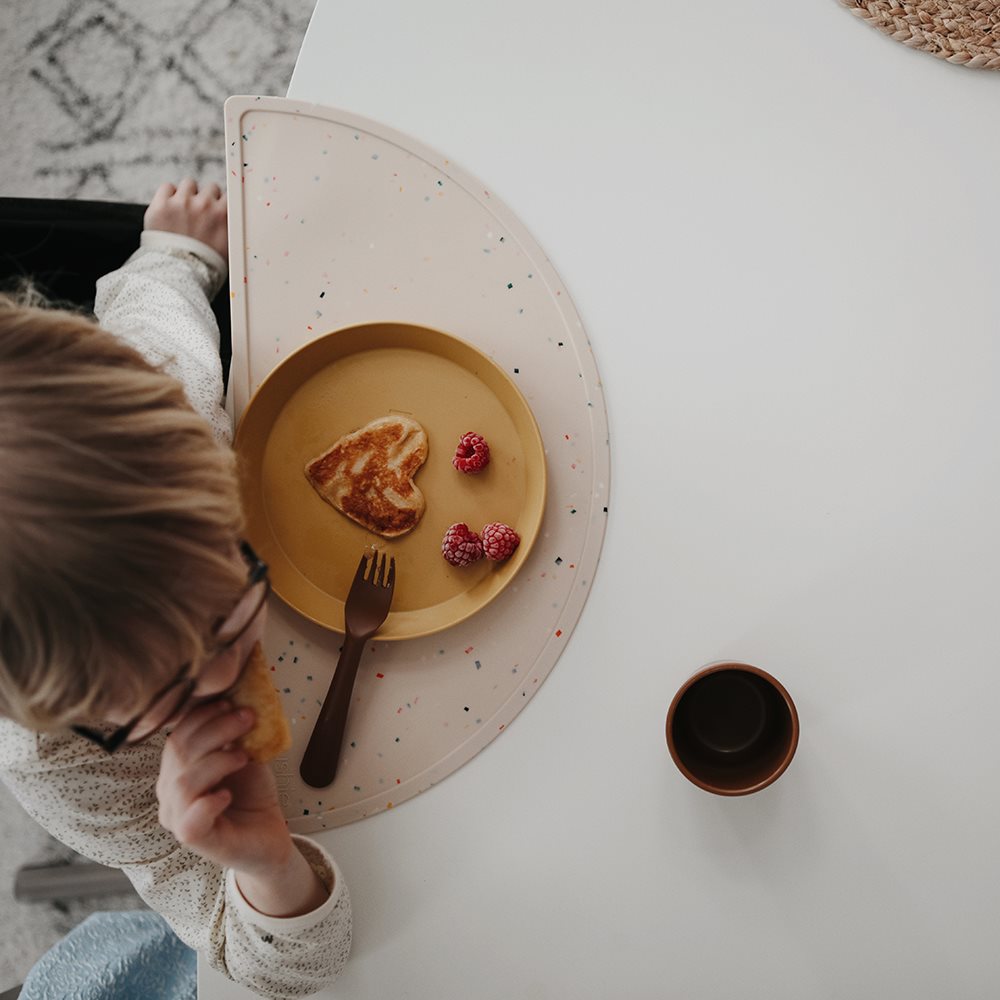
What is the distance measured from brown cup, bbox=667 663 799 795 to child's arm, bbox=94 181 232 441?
0.52 m

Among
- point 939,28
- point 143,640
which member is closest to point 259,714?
point 143,640

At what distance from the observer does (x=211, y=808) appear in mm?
722

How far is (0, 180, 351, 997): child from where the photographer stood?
22.6 inches

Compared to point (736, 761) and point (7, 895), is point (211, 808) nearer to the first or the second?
point (736, 761)

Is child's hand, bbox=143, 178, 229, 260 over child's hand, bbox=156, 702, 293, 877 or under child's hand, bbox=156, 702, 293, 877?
over

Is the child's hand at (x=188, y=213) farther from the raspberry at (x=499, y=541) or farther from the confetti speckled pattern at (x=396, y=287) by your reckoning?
the raspberry at (x=499, y=541)

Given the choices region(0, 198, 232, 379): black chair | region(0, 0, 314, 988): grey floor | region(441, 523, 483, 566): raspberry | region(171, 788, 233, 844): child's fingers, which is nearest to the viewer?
region(171, 788, 233, 844): child's fingers

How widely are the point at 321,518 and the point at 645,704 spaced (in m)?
0.36

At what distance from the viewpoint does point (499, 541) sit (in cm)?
83

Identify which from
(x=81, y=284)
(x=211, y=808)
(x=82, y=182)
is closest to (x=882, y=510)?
(x=211, y=808)

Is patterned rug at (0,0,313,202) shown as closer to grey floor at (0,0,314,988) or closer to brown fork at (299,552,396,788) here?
grey floor at (0,0,314,988)

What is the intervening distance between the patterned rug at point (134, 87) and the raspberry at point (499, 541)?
1067 mm

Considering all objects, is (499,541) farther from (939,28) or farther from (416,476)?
(939,28)

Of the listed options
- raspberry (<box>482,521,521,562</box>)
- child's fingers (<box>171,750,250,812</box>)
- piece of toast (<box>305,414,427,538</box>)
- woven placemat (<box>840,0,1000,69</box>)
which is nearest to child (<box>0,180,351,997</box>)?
child's fingers (<box>171,750,250,812</box>)
